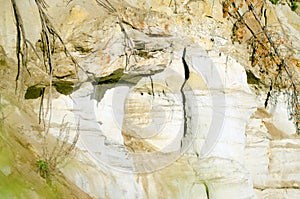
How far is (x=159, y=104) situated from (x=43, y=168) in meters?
1.51

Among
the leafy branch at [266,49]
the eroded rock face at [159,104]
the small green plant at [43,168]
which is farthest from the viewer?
the leafy branch at [266,49]

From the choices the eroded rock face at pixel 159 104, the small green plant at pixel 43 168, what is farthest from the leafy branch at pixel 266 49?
the small green plant at pixel 43 168

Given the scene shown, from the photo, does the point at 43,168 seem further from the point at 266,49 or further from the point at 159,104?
the point at 266,49

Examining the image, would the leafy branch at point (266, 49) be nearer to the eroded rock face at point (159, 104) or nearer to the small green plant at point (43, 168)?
the eroded rock face at point (159, 104)

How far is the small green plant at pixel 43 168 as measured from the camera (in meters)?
3.91

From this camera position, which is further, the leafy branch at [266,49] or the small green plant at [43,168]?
the leafy branch at [266,49]

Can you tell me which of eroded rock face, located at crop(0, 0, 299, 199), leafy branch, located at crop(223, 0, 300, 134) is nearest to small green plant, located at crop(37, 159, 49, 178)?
eroded rock face, located at crop(0, 0, 299, 199)

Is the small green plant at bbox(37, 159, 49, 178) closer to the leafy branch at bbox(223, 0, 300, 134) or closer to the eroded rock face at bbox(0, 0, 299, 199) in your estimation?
the eroded rock face at bbox(0, 0, 299, 199)

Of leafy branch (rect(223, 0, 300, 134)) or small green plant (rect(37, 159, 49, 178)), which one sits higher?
leafy branch (rect(223, 0, 300, 134))

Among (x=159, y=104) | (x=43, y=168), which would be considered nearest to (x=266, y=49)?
(x=159, y=104)

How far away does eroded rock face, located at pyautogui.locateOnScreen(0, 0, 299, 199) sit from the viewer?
446 cm

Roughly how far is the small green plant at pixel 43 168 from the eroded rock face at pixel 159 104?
305 millimetres

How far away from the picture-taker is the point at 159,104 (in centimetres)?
512

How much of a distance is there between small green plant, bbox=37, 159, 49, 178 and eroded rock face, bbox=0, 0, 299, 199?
12.0 inches
